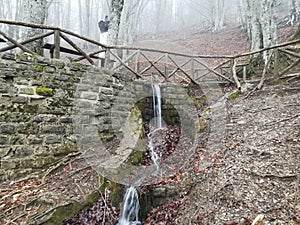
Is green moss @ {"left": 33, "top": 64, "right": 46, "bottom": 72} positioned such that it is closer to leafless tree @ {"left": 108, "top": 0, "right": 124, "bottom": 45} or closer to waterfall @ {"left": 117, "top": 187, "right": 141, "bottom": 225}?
waterfall @ {"left": 117, "top": 187, "right": 141, "bottom": 225}

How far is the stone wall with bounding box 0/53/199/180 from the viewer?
13.8 ft

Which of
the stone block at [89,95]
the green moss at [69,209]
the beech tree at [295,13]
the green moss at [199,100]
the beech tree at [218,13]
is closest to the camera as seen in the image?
the green moss at [69,209]

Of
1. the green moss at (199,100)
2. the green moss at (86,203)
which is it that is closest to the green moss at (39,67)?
the green moss at (86,203)

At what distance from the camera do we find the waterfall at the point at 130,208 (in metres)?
4.05

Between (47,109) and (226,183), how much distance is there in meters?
3.15

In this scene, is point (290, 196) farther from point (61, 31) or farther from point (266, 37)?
point (266, 37)

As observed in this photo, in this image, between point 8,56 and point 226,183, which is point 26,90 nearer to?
point 8,56

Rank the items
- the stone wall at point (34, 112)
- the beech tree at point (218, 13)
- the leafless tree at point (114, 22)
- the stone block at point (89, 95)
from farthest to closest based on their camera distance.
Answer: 1. the beech tree at point (218, 13)
2. the leafless tree at point (114, 22)
3. the stone block at point (89, 95)
4. the stone wall at point (34, 112)

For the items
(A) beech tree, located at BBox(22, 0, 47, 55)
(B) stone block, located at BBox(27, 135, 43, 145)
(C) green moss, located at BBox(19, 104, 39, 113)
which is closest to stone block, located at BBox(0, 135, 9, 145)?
(B) stone block, located at BBox(27, 135, 43, 145)

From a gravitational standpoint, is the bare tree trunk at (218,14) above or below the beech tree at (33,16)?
above

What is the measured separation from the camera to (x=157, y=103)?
7.08 metres

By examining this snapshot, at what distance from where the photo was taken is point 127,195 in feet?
14.0

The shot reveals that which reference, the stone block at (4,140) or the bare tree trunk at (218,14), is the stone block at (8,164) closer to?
the stone block at (4,140)

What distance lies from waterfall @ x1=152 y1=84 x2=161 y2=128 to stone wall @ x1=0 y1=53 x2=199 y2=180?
139 cm
